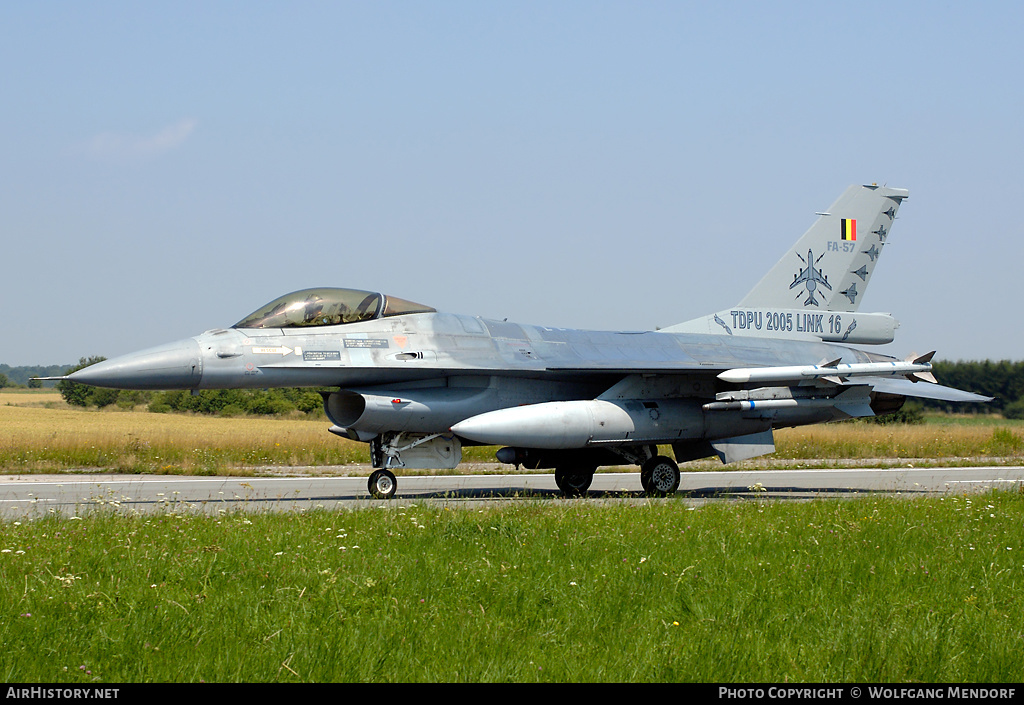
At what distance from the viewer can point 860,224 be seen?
17.4m

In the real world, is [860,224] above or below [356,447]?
above

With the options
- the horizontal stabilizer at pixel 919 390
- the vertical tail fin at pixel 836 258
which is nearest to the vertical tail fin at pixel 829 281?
the vertical tail fin at pixel 836 258

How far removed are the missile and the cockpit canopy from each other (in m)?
4.82

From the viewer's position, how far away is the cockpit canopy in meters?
12.4

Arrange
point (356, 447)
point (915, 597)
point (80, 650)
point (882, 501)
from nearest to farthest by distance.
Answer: point (80, 650) < point (915, 597) < point (882, 501) < point (356, 447)

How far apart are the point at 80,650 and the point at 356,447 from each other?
18.8 metres

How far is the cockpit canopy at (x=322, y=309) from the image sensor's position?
12.4 metres

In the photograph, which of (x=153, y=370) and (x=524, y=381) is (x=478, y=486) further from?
(x=153, y=370)

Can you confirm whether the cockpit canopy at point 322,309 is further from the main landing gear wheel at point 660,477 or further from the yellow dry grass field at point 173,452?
the yellow dry grass field at point 173,452

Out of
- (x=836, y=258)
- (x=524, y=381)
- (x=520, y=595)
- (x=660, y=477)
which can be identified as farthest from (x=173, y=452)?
(x=520, y=595)

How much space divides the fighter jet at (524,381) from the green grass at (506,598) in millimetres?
3666

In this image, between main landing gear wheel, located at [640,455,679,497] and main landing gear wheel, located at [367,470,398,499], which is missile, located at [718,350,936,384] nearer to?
main landing gear wheel, located at [640,455,679,497]
